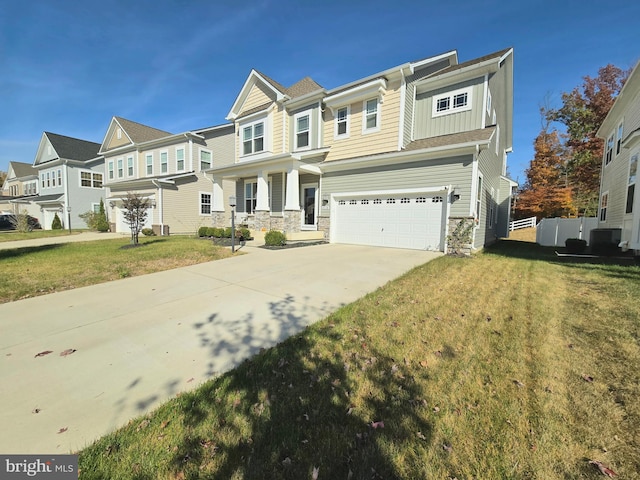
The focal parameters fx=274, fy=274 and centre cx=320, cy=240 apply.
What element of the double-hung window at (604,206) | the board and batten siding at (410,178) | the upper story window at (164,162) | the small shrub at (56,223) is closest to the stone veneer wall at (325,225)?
the board and batten siding at (410,178)

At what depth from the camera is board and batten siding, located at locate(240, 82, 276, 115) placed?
15588 millimetres

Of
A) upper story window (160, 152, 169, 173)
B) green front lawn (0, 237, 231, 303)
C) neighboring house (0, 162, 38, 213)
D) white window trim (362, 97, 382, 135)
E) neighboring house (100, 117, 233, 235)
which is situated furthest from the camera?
neighboring house (0, 162, 38, 213)

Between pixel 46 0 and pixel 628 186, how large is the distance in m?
19.7

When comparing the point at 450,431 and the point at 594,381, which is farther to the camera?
the point at 594,381

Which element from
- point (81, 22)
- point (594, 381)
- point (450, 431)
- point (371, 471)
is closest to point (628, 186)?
point (594, 381)

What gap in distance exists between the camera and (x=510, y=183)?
18422 millimetres

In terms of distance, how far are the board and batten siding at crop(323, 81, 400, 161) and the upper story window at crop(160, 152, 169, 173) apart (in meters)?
13.7

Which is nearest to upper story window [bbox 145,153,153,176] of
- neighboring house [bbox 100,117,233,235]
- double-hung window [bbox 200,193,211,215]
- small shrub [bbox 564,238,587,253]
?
neighboring house [bbox 100,117,233,235]

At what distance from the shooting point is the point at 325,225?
1338cm

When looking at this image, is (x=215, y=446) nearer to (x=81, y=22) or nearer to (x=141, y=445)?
(x=141, y=445)

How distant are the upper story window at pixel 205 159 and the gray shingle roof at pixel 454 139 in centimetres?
1503

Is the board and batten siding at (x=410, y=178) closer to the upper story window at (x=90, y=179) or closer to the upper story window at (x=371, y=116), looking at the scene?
the upper story window at (x=371, y=116)

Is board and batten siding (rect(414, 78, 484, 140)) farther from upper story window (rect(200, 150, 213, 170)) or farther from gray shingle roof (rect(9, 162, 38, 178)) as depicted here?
gray shingle roof (rect(9, 162, 38, 178))

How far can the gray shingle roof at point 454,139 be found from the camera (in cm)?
957
